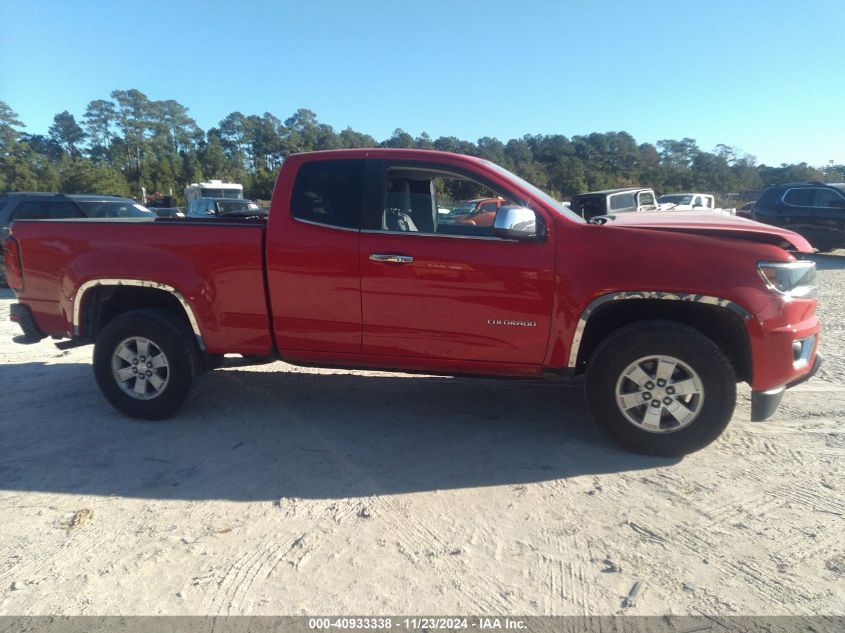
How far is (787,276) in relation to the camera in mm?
3506

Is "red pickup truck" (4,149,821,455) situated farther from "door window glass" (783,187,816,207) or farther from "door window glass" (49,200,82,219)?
"door window glass" (783,187,816,207)

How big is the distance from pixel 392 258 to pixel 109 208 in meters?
9.37

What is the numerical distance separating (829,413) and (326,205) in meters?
4.19

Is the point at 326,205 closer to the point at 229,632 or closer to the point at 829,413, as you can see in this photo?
the point at 229,632

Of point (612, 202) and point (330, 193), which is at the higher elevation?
point (330, 193)

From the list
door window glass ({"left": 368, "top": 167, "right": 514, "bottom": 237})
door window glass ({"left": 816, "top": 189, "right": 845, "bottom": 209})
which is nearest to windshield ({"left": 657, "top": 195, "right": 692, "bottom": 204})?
door window glass ({"left": 816, "top": 189, "right": 845, "bottom": 209})

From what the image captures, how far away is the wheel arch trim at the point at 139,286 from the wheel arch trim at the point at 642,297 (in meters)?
2.77

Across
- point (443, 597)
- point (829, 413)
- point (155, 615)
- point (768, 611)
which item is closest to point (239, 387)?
point (155, 615)

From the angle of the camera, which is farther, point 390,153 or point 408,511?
point 390,153

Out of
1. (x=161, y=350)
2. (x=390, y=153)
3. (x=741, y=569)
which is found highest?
(x=390, y=153)

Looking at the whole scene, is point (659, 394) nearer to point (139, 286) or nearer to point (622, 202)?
point (139, 286)

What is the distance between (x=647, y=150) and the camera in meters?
58.1

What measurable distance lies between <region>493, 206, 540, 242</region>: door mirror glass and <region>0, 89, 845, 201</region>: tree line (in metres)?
31.7

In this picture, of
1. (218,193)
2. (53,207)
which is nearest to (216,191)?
(218,193)
